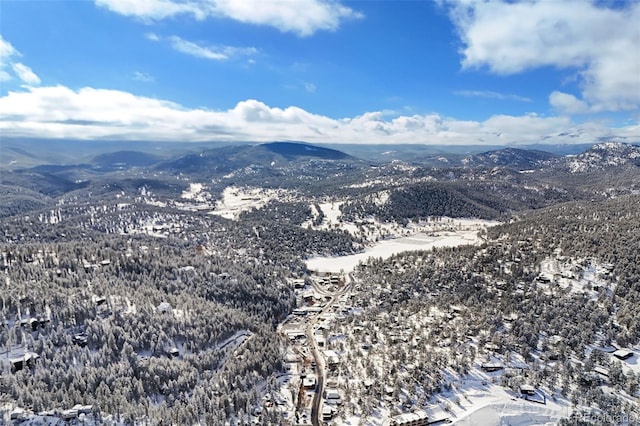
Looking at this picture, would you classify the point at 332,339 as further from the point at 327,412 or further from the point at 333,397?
the point at 327,412

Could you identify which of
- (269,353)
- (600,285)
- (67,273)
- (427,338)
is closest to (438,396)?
(427,338)

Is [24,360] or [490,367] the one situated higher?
[490,367]

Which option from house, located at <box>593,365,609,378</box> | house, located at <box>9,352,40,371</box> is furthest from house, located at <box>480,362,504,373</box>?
house, located at <box>9,352,40,371</box>

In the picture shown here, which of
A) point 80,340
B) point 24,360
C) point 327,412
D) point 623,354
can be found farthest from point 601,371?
point 24,360

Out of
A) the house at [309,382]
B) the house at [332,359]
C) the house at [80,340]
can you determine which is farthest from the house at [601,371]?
the house at [80,340]

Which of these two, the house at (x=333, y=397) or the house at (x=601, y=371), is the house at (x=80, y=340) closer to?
the house at (x=333, y=397)

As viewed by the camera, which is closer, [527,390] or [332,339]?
[527,390]

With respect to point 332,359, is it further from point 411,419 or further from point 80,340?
point 80,340

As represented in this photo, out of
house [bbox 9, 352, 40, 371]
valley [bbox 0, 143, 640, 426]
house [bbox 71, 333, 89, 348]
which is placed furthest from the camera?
house [bbox 71, 333, 89, 348]

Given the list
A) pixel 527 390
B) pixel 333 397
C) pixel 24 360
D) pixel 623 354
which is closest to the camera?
pixel 527 390

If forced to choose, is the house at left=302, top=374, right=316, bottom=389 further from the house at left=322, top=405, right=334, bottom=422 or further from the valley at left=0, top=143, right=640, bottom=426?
the house at left=322, top=405, right=334, bottom=422

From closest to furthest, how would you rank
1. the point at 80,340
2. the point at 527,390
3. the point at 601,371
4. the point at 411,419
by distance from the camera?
the point at 411,419
the point at 527,390
the point at 601,371
the point at 80,340

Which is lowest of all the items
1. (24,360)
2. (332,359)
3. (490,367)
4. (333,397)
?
(333,397)

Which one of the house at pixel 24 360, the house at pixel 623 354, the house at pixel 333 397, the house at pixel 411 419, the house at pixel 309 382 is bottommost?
the house at pixel 309 382
